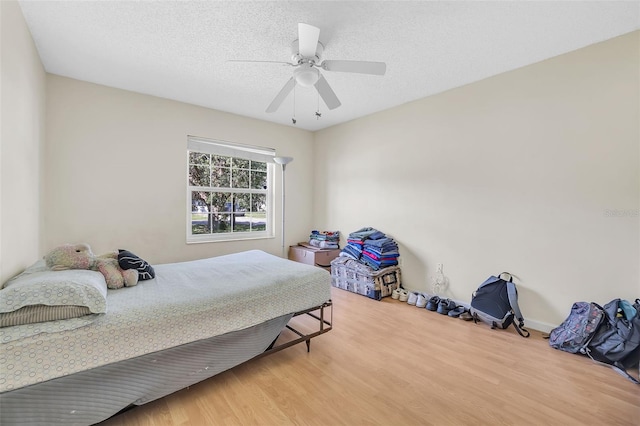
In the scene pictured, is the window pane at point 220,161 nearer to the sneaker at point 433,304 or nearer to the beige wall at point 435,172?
the beige wall at point 435,172

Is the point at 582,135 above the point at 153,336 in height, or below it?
above

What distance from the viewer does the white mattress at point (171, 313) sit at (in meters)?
1.20

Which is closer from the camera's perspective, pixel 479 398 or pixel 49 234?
pixel 479 398

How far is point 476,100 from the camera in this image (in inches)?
120

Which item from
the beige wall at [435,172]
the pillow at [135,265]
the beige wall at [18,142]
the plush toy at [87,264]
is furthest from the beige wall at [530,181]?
the beige wall at [18,142]

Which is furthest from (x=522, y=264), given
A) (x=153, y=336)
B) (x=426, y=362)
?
(x=153, y=336)

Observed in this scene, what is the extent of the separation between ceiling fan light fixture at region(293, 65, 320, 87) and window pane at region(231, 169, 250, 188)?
7.94 feet

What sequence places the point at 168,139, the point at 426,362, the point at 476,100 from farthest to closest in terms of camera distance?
1. the point at 168,139
2. the point at 476,100
3. the point at 426,362

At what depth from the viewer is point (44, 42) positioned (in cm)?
230

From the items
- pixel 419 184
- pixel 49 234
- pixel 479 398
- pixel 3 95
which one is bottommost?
pixel 479 398

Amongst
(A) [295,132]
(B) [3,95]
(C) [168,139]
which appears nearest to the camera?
(B) [3,95]

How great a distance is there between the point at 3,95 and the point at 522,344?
423cm

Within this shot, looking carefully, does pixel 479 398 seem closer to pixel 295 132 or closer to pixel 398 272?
pixel 398 272

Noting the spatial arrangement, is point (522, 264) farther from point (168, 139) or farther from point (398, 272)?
point (168, 139)
